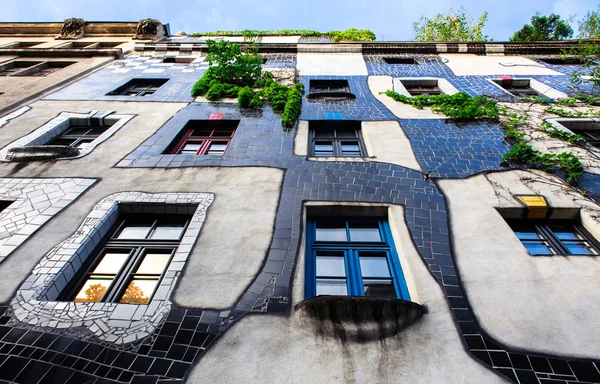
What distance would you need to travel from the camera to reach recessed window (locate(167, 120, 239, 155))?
8.02 meters

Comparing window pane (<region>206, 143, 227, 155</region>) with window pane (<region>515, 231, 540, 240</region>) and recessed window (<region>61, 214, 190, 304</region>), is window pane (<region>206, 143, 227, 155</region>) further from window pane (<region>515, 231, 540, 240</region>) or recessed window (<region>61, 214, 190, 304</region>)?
window pane (<region>515, 231, 540, 240</region>)

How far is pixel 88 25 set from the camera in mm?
18406

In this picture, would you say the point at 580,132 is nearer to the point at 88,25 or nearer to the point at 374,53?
the point at 374,53

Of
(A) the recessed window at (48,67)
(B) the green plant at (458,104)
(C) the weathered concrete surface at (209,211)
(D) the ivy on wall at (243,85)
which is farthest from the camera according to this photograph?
Result: (A) the recessed window at (48,67)

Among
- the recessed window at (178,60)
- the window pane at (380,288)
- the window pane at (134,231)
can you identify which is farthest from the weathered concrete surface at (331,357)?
the recessed window at (178,60)

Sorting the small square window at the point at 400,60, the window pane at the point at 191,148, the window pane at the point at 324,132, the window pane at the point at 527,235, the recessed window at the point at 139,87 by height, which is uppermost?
the small square window at the point at 400,60

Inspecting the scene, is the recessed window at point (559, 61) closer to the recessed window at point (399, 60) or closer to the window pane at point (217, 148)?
the recessed window at point (399, 60)

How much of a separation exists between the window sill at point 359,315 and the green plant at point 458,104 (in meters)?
6.81

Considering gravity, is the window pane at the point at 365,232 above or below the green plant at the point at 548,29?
below

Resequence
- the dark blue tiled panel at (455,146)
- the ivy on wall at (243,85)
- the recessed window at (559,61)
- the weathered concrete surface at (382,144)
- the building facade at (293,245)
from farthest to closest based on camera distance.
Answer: the recessed window at (559,61)
the ivy on wall at (243,85)
the weathered concrete surface at (382,144)
the dark blue tiled panel at (455,146)
the building facade at (293,245)

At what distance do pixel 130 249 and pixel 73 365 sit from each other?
6.65 feet

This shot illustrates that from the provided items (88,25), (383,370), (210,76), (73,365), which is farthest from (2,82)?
(383,370)

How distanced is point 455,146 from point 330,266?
15.7 ft

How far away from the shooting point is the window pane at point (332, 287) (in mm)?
4469
